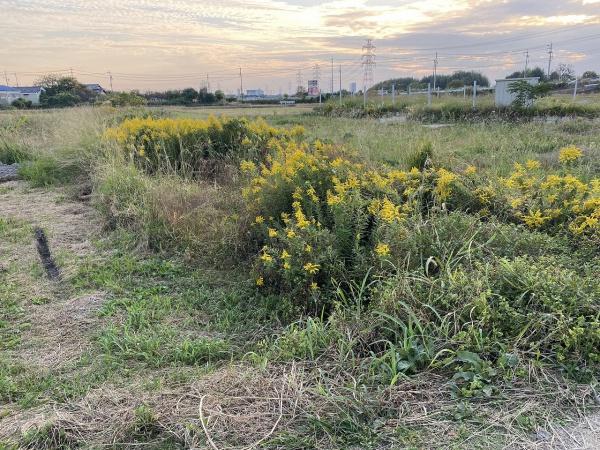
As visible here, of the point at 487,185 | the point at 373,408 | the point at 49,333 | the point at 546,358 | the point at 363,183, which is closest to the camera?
the point at 373,408

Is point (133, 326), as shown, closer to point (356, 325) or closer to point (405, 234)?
point (356, 325)

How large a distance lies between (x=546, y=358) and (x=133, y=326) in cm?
253

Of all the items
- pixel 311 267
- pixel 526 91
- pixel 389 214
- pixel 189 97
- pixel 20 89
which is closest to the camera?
pixel 311 267

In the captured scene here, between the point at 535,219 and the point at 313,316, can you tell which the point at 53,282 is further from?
the point at 535,219

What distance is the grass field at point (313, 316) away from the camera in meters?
1.96

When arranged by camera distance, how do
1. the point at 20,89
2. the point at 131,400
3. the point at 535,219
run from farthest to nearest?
the point at 20,89 < the point at 535,219 < the point at 131,400

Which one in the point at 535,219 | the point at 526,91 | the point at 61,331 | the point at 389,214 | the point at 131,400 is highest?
the point at 526,91

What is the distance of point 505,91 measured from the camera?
51.9ft

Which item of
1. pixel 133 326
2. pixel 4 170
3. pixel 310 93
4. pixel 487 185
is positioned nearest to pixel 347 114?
pixel 4 170

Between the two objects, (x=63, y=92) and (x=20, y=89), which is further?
(x=20, y=89)

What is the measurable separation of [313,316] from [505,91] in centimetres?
1536

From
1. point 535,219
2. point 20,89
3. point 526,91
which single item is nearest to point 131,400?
point 535,219

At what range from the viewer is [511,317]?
2.31m

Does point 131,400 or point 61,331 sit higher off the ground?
point 131,400
